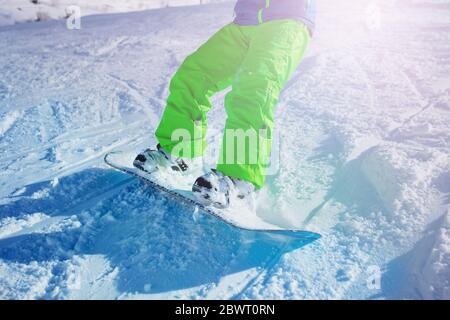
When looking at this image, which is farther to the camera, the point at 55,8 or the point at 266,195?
the point at 55,8

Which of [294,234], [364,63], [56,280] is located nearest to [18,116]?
[56,280]

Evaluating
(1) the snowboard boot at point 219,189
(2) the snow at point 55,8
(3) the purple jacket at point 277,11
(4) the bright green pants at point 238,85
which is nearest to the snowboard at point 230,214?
(1) the snowboard boot at point 219,189

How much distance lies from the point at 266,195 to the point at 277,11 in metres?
0.86

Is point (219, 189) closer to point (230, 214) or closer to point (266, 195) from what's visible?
point (230, 214)

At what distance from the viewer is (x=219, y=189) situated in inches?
55.9

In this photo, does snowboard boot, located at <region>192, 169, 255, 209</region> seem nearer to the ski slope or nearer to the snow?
the ski slope

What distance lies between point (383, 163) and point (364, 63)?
6.78 ft

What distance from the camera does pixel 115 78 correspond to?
3.65m

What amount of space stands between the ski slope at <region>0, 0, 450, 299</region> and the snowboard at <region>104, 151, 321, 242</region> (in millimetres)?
42

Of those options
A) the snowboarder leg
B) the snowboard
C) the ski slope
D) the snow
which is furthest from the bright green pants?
the snow

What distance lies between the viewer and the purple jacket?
1.71m

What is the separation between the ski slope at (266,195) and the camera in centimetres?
120

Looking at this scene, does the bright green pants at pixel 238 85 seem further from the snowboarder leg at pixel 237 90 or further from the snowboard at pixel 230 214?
the snowboard at pixel 230 214

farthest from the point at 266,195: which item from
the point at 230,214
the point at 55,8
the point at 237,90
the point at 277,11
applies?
the point at 55,8
